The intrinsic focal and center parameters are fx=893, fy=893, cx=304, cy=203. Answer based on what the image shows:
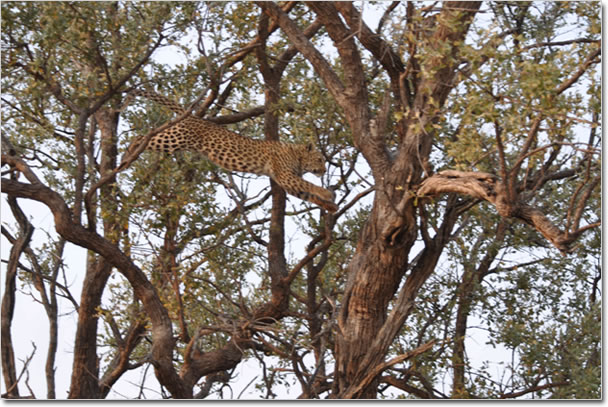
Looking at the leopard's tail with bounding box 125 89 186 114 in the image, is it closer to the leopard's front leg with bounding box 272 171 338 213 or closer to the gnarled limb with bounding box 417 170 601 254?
the leopard's front leg with bounding box 272 171 338 213

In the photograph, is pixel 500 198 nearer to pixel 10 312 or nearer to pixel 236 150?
pixel 236 150

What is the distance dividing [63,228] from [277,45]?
149 inches

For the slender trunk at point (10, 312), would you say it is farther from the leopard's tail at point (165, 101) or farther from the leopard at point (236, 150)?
the leopard's tail at point (165, 101)

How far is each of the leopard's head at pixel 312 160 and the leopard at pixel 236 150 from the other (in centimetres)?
17

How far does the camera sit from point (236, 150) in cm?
925

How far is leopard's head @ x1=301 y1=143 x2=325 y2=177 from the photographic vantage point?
9914 millimetres

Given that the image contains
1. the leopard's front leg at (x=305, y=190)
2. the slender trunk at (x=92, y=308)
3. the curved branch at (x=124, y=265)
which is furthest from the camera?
the slender trunk at (x=92, y=308)

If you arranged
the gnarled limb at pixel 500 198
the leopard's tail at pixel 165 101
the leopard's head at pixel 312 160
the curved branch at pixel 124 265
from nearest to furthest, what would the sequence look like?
the gnarled limb at pixel 500 198
the curved branch at pixel 124 265
the leopard's tail at pixel 165 101
the leopard's head at pixel 312 160

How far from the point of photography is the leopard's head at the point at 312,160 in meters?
9.91

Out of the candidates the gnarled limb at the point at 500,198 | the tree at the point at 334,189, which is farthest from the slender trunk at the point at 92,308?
the gnarled limb at the point at 500,198

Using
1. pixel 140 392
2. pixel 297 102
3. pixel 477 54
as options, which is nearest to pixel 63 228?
pixel 140 392

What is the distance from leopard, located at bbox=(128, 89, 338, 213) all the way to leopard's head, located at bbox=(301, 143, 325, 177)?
6.7 inches

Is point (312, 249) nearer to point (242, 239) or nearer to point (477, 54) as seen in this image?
point (242, 239)

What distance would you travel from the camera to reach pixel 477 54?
5.81 metres
